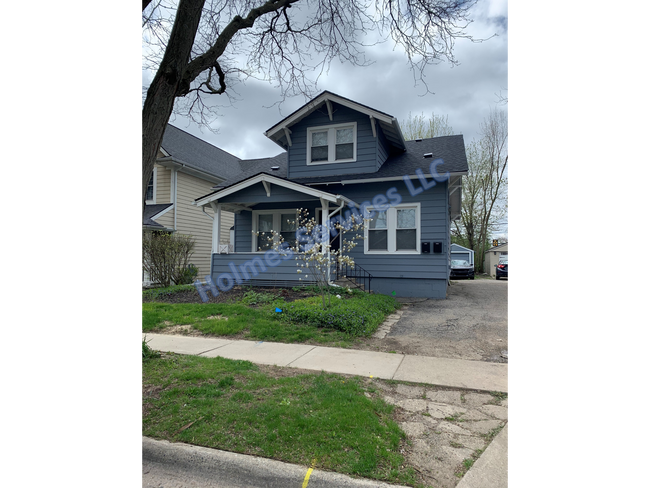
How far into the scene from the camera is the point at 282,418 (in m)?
3.13

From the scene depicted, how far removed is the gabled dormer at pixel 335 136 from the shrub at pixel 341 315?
5.34 m

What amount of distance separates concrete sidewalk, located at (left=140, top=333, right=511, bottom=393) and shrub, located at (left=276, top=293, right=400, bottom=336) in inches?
44.1

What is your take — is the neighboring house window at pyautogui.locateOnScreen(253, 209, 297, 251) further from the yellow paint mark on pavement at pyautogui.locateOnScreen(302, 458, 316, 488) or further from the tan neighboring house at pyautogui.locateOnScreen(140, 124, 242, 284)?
the yellow paint mark on pavement at pyautogui.locateOnScreen(302, 458, 316, 488)

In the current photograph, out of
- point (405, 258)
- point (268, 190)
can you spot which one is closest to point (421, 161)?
point (405, 258)

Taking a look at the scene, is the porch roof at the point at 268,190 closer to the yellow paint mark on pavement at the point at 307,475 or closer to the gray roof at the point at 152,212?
the gray roof at the point at 152,212

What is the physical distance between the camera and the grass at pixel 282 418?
103 inches

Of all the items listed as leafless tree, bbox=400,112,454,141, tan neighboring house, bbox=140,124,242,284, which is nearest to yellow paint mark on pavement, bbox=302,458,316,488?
tan neighboring house, bbox=140,124,242,284

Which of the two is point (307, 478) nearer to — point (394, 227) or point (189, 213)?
point (394, 227)

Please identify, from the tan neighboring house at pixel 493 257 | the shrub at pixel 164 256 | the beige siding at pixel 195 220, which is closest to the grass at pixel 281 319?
the shrub at pixel 164 256

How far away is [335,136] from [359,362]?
359 inches

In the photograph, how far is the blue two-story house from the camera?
11148mm

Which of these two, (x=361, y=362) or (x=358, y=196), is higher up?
(x=358, y=196)
